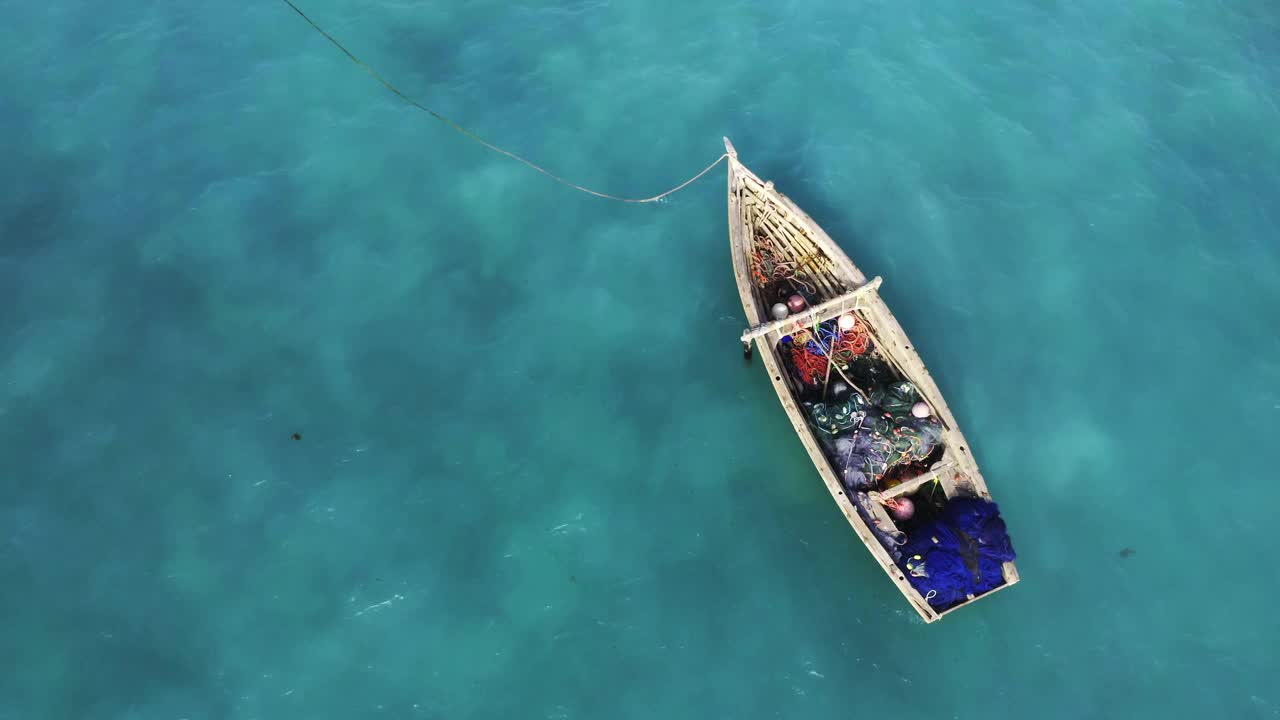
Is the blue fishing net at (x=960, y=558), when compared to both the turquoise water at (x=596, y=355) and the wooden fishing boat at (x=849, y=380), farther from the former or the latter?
the turquoise water at (x=596, y=355)

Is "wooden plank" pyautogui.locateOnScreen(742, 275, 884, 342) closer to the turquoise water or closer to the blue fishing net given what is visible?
the turquoise water

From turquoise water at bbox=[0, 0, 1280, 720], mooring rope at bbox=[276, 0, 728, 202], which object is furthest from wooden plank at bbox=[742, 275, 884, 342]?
mooring rope at bbox=[276, 0, 728, 202]

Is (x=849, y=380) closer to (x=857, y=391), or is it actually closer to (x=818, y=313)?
(x=857, y=391)

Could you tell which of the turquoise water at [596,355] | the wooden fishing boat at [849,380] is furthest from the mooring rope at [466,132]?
the wooden fishing boat at [849,380]

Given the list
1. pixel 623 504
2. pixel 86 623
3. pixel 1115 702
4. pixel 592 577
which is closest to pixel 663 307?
pixel 623 504

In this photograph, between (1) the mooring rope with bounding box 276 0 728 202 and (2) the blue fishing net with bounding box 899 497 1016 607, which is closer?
(2) the blue fishing net with bounding box 899 497 1016 607

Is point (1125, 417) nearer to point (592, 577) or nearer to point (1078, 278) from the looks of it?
point (1078, 278)
